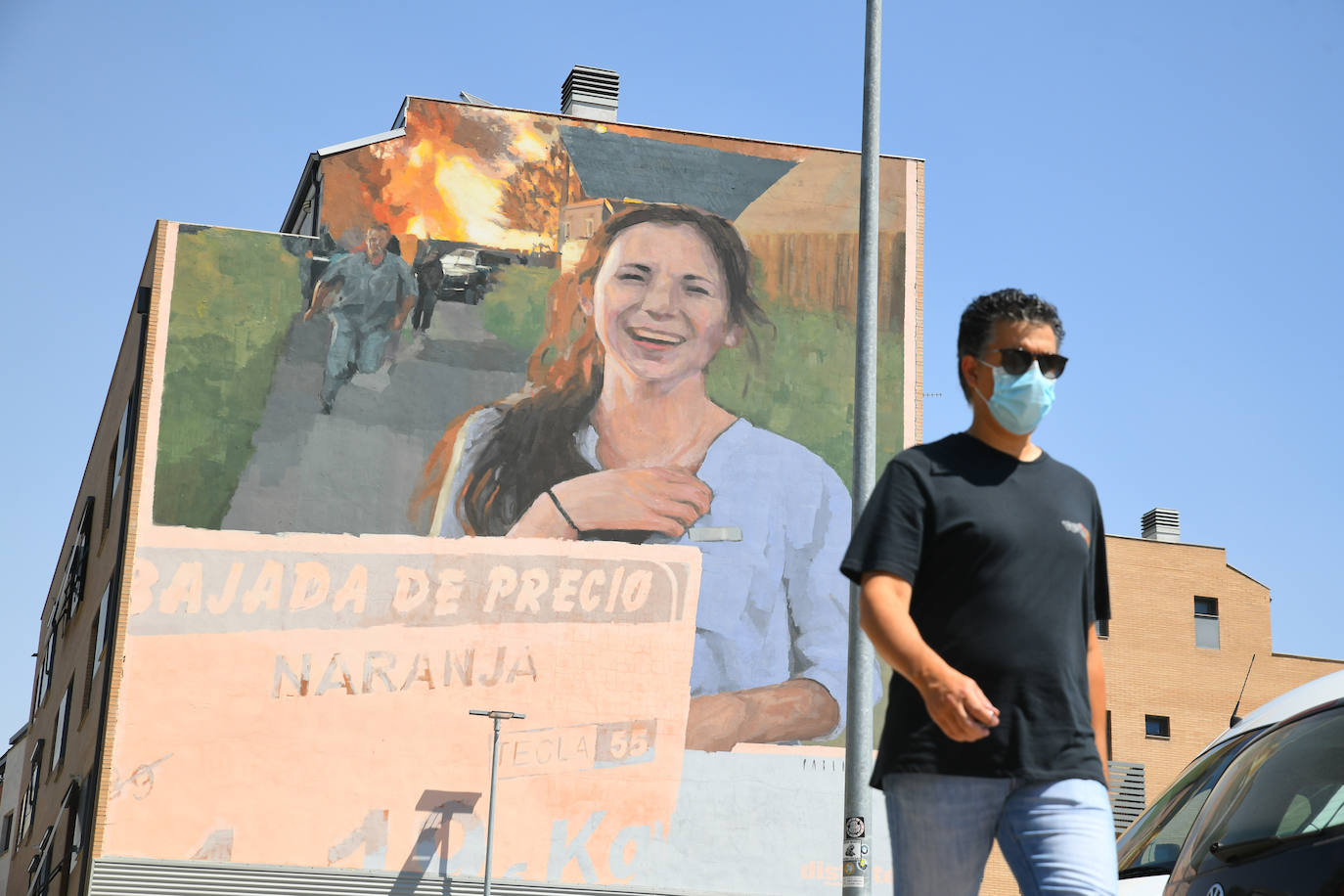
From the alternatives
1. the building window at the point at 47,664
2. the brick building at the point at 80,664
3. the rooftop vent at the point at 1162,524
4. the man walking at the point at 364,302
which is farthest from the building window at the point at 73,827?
the rooftop vent at the point at 1162,524

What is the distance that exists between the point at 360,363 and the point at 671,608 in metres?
6.65

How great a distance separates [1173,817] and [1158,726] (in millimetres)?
38629

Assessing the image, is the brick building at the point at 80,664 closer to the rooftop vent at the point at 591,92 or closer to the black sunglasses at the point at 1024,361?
A: the rooftop vent at the point at 591,92

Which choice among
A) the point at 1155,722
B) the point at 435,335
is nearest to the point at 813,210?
→ the point at 435,335

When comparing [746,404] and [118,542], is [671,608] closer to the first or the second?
[746,404]

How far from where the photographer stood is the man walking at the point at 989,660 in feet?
13.5

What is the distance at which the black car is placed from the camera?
5.04 meters

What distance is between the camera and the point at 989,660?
4203 mm

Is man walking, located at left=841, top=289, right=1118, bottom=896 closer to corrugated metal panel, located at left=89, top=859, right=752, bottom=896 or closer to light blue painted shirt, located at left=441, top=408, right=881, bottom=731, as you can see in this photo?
corrugated metal panel, located at left=89, top=859, right=752, bottom=896

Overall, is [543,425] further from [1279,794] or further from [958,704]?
[958,704]

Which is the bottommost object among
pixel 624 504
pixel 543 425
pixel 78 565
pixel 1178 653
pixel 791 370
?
pixel 1178 653

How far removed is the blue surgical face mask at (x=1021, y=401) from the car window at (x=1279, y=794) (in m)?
1.82

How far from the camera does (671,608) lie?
27.9 m
